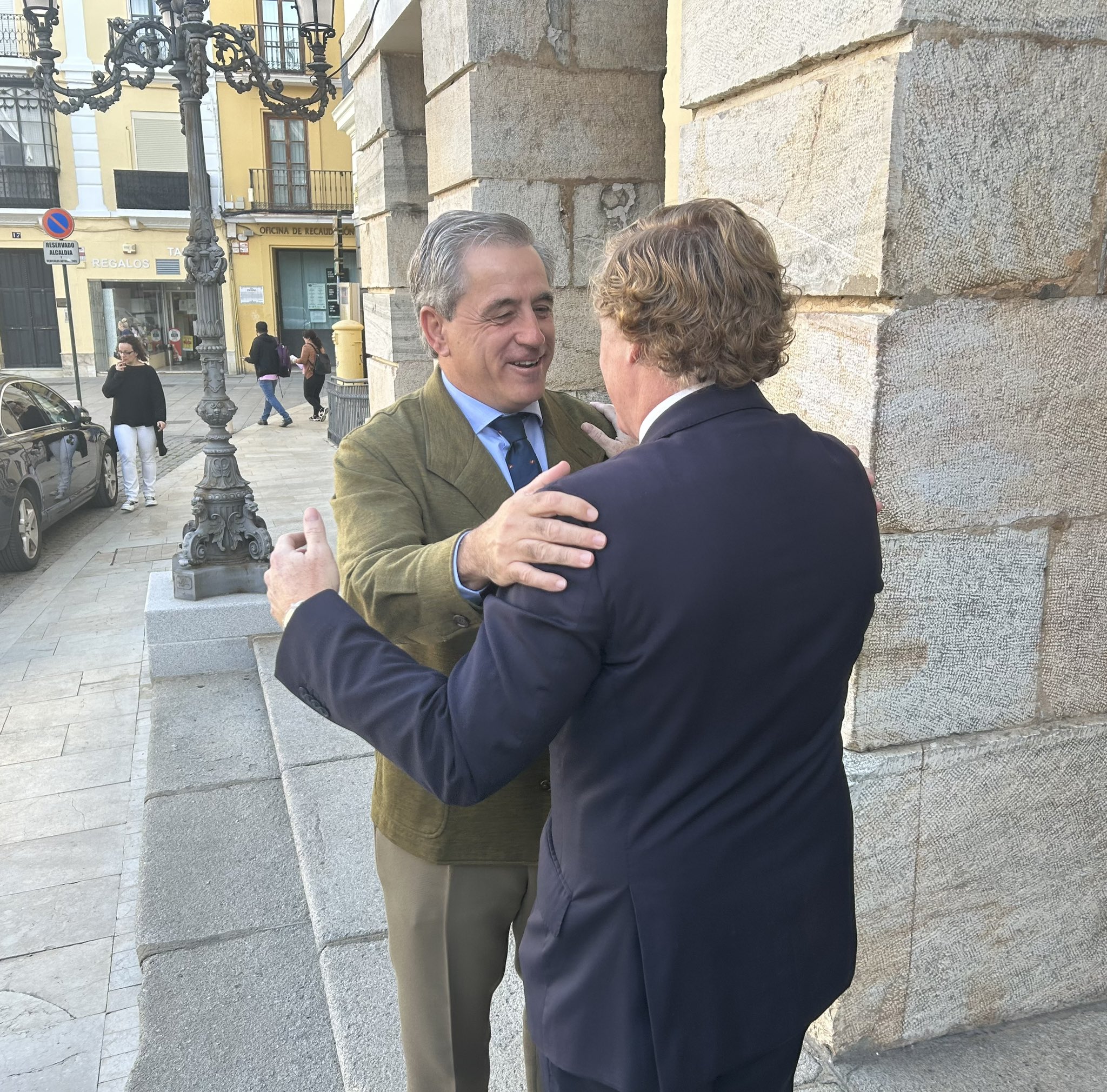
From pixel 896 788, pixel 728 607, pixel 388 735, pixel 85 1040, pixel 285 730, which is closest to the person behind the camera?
pixel 728 607

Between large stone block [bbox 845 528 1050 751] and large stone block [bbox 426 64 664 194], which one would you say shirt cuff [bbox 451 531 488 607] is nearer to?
large stone block [bbox 845 528 1050 751]

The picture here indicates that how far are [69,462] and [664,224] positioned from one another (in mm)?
10115

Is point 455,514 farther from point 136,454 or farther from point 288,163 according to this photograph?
point 288,163

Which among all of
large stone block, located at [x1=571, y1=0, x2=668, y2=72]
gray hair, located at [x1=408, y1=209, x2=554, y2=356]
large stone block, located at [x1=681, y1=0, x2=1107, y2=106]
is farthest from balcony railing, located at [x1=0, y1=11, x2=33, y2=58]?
gray hair, located at [x1=408, y1=209, x2=554, y2=356]

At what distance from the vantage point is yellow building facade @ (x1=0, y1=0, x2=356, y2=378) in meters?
29.2

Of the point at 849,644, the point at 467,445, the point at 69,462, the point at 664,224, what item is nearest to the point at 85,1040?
the point at 467,445

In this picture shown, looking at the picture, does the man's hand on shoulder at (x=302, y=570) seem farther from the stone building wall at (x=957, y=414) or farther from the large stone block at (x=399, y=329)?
the large stone block at (x=399, y=329)

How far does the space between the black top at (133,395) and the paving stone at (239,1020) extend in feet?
28.8

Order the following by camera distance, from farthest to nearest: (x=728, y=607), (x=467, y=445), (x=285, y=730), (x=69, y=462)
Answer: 1. (x=69, y=462)
2. (x=285, y=730)
3. (x=467, y=445)
4. (x=728, y=607)

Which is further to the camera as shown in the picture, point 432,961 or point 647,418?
point 432,961

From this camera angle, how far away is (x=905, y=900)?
2.49m

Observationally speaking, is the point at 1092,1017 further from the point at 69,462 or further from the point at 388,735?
the point at 69,462

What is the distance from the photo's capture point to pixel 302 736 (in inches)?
191

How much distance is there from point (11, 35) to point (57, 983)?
113ft
